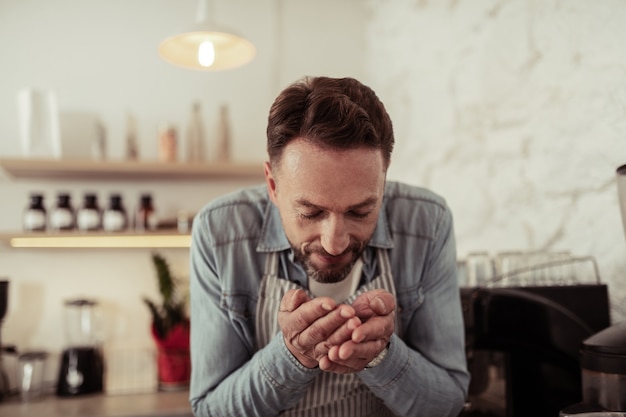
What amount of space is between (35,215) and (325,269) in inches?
76.1

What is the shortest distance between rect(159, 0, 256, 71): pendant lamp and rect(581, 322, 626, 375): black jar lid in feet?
4.49

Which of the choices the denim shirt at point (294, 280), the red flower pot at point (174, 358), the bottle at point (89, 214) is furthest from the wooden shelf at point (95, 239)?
the denim shirt at point (294, 280)

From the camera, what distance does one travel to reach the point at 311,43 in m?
3.13

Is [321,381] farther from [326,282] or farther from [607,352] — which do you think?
[607,352]

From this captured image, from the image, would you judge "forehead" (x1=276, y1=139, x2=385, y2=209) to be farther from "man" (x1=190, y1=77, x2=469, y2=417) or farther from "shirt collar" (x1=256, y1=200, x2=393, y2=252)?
"shirt collar" (x1=256, y1=200, x2=393, y2=252)

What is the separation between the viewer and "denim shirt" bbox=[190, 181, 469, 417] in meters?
1.02

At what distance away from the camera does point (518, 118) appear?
1818 millimetres

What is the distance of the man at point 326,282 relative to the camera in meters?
0.87

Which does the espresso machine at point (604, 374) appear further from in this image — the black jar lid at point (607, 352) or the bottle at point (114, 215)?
the bottle at point (114, 215)

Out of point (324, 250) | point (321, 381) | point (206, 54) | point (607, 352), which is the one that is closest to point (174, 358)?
point (206, 54)

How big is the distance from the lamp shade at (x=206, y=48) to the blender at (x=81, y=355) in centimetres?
118

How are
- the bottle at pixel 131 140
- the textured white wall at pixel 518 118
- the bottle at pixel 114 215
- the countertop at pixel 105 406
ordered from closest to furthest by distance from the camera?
the textured white wall at pixel 518 118, the countertop at pixel 105 406, the bottle at pixel 114 215, the bottle at pixel 131 140

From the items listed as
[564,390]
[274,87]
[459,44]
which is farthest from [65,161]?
[564,390]

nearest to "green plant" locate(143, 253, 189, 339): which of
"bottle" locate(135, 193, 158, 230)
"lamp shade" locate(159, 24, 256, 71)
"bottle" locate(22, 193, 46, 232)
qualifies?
"bottle" locate(135, 193, 158, 230)
